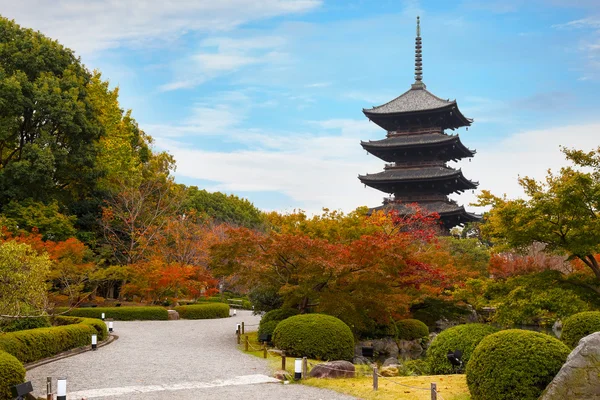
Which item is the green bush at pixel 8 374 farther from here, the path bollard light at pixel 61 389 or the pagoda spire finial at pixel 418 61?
the pagoda spire finial at pixel 418 61

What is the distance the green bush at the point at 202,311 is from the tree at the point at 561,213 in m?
19.3

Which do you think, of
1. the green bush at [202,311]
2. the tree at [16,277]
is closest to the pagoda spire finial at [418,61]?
the green bush at [202,311]

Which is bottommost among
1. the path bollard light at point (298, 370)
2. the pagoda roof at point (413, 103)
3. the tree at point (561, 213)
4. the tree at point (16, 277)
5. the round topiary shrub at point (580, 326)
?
the path bollard light at point (298, 370)

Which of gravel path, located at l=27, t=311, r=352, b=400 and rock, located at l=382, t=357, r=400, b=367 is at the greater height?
gravel path, located at l=27, t=311, r=352, b=400

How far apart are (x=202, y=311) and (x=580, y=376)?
25.0m

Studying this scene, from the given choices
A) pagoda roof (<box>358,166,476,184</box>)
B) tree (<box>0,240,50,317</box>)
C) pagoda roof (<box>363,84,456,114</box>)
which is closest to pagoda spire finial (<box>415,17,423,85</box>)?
pagoda roof (<box>363,84,456,114</box>)

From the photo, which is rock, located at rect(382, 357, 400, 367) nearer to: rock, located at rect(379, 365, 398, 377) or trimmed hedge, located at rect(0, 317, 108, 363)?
rock, located at rect(379, 365, 398, 377)

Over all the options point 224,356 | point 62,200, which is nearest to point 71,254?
point 62,200

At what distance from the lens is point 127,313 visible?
94.1 ft

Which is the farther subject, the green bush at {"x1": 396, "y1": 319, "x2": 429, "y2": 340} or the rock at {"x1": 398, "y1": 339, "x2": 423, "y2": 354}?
the green bush at {"x1": 396, "y1": 319, "x2": 429, "y2": 340}

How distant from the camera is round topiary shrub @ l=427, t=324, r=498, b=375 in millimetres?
13398

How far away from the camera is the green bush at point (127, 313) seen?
28109mm

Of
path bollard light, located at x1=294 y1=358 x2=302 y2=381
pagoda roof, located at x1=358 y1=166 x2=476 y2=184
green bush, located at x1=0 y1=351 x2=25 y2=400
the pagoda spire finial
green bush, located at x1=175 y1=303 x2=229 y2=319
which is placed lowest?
green bush, located at x1=175 y1=303 x2=229 y2=319

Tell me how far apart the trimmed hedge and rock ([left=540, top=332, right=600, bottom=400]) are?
1161 cm
